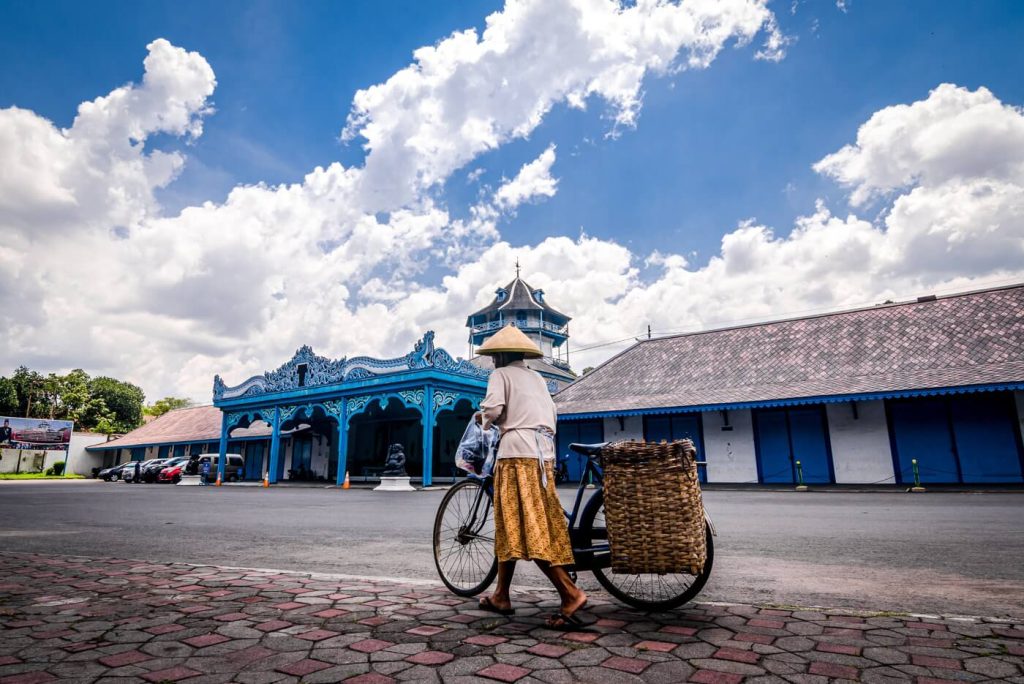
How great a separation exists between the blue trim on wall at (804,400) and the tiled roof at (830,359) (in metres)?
0.13

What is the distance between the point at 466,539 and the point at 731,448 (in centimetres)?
1720

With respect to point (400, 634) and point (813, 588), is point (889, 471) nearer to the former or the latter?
point (813, 588)

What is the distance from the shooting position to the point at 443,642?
2777mm

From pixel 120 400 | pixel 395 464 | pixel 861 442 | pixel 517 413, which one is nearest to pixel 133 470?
pixel 395 464

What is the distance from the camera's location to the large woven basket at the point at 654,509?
308cm

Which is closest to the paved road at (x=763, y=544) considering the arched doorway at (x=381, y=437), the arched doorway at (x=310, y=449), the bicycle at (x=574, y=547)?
the bicycle at (x=574, y=547)

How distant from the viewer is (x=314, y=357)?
23312 millimetres

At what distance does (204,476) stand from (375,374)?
11.5 metres

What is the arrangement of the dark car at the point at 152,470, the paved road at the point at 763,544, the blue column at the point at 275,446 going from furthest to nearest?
the dark car at the point at 152,470
the blue column at the point at 275,446
the paved road at the point at 763,544

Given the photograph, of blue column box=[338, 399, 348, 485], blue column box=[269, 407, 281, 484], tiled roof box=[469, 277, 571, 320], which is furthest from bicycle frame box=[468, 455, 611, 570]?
tiled roof box=[469, 277, 571, 320]

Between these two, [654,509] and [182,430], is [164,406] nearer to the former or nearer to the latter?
[182,430]

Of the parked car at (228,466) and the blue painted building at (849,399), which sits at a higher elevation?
the blue painted building at (849,399)

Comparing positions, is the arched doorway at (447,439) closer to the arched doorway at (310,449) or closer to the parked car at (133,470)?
the arched doorway at (310,449)

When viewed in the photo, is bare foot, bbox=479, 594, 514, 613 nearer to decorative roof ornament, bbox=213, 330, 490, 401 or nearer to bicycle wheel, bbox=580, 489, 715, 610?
bicycle wheel, bbox=580, 489, 715, 610
